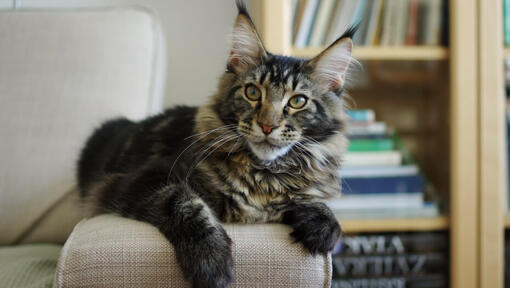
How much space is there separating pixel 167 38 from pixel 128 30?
0.36m

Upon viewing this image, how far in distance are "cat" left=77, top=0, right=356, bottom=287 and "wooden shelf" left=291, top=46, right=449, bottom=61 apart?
411 millimetres

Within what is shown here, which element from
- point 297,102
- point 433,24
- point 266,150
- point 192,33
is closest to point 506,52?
point 433,24

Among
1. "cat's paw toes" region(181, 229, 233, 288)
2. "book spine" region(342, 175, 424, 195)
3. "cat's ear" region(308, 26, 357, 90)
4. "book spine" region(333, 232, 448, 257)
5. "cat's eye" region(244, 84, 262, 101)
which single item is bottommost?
"book spine" region(333, 232, 448, 257)

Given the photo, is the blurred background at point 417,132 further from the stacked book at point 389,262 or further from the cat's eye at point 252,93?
the cat's eye at point 252,93

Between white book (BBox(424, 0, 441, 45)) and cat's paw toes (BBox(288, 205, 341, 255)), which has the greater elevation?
white book (BBox(424, 0, 441, 45))

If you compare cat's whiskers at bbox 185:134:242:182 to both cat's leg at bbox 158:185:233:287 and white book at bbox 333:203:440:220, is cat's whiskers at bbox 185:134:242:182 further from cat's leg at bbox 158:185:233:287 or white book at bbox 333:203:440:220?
white book at bbox 333:203:440:220

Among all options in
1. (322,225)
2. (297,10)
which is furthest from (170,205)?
(297,10)

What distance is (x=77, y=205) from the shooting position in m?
1.30

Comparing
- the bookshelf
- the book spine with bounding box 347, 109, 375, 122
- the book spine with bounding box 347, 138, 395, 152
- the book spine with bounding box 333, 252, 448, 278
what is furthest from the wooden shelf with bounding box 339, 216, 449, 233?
the book spine with bounding box 347, 109, 375, 122

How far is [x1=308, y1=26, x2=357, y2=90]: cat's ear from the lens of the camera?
0.99 meters

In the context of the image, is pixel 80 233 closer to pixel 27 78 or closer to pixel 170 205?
pixel 170 205

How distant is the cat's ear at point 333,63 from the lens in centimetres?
99

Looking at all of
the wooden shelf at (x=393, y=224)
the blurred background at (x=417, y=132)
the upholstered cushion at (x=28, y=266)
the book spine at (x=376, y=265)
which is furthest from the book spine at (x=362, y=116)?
the upholstered cushion at (x=28, y=266)

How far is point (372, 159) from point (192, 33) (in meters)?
0.84
